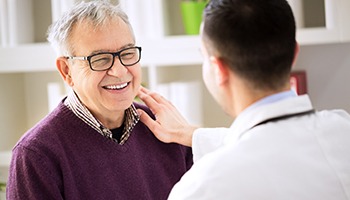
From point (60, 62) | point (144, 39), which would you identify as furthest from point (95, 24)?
point (144, 39)

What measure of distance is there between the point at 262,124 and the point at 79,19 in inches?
30.1

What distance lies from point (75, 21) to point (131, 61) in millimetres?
201

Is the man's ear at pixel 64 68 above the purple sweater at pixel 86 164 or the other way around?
above

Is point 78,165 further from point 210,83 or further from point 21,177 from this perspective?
point 210,83

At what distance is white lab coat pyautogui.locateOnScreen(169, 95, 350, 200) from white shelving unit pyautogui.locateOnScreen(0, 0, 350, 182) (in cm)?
123

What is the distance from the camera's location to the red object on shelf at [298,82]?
2529 mm

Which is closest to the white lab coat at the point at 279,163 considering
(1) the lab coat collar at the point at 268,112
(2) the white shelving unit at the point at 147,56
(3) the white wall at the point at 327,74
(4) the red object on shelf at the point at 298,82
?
(1) the lab coat collar at the point at 268,112

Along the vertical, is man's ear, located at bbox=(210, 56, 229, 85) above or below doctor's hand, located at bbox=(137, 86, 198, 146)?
above

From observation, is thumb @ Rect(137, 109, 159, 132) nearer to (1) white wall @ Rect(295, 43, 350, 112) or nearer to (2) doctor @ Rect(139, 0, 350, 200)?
(2) doctor @ Rect(139, 0, 350, 200)

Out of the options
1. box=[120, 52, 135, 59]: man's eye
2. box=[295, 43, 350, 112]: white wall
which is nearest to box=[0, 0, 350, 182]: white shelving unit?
box=[295, 43, 350, 112]: white wall

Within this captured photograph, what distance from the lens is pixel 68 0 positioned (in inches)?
102

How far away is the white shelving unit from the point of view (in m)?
2.38

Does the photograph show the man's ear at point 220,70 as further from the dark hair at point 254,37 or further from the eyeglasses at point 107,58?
the eyeglasses at point 107,58

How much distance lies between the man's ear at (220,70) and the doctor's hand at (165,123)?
64 centimetres
